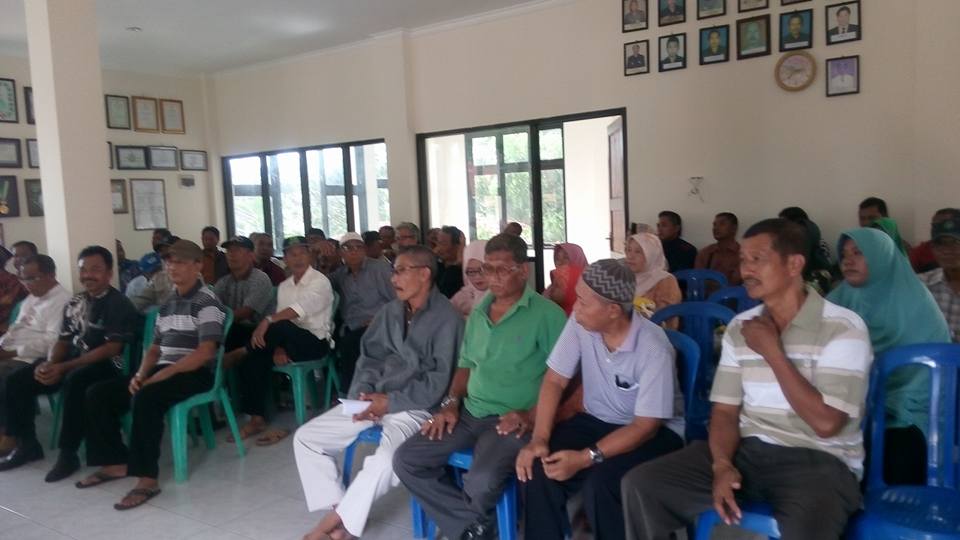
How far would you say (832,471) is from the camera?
1.78 m

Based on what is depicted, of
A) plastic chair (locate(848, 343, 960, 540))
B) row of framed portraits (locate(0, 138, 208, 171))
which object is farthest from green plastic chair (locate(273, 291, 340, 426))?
row of framed portraits (locate(0, 138, 208, 171))

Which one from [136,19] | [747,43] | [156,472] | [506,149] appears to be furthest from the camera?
[506,149]

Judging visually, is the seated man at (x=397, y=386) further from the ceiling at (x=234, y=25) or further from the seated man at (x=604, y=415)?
the ceiling at (x=234, y=25)

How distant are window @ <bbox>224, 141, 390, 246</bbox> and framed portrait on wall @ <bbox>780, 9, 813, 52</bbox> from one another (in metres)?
4.13

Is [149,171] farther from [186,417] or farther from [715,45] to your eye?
[715,45]

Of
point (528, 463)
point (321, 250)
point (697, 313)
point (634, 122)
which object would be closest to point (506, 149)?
point (634, 122)

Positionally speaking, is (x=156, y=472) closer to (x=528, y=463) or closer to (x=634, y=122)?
(x=528, y=463)

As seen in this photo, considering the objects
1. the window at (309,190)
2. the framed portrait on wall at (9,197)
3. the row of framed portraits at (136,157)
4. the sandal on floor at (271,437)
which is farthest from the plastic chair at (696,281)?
the framed portrait on wall at (9,197)

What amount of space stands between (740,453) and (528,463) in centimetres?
64

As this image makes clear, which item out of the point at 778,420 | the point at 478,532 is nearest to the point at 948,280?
the point at 778,420

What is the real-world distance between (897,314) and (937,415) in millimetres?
389

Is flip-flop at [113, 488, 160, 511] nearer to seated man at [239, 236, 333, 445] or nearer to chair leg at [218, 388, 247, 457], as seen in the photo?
chair leg at [218, 388, 247, 457]

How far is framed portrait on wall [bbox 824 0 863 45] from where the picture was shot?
4840 mm

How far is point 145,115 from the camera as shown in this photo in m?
8.23
